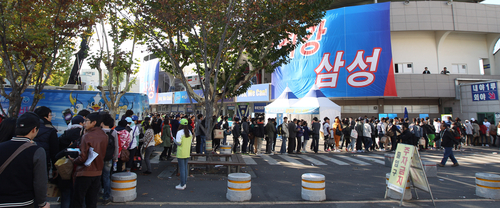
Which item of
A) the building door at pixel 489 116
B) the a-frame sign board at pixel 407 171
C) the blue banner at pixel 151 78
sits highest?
the blue banner at pixel 151 78

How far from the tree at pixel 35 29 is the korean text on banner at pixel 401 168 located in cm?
1094

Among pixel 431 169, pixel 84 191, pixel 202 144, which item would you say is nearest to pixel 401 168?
pixel 431 169

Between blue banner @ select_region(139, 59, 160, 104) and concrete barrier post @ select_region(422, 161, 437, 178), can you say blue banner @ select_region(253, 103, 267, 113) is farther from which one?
concrete barrier post @ select_region(422, 161, 437, 178)

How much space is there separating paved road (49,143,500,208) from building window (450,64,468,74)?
17597 mm

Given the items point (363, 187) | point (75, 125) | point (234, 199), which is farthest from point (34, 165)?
point (363, 187)

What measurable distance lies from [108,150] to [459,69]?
99.0ft

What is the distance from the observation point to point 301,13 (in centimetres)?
1008

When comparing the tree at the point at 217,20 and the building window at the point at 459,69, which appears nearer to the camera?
the tree at the point at 217,20

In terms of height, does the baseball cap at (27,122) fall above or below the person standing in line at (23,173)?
above

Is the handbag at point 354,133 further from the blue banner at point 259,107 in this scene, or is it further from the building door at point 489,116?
the blue banner at point 259,107

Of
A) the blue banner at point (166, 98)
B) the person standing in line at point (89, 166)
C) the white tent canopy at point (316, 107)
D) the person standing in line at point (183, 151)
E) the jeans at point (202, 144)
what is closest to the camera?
the person standing in line at point (89, 166)

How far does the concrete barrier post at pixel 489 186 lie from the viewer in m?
6.10

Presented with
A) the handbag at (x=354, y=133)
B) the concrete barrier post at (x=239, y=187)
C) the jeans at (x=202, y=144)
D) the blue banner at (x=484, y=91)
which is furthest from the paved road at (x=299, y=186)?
the blue banner at (x=484, y=91)

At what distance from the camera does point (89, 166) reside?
165 inches
